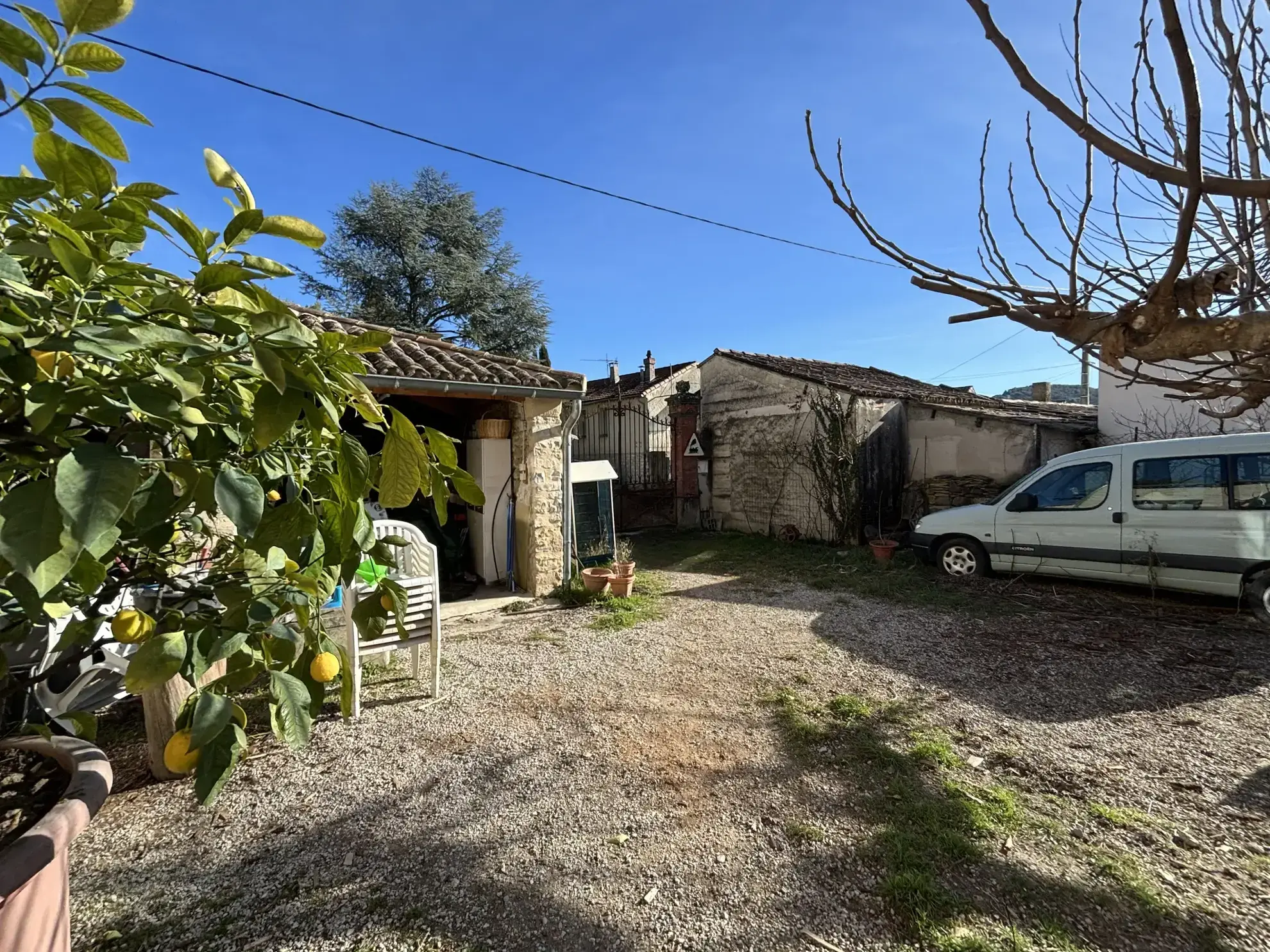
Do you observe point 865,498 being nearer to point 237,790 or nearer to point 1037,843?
point 1037,843

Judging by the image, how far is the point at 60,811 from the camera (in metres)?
A: 1.23

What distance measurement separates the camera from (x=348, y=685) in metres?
1.09

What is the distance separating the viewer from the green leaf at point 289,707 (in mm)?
887

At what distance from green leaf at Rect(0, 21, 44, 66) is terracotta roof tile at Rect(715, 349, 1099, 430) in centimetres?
1018

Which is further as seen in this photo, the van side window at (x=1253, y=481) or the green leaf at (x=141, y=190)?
the van side window at (x=1253, y=481)

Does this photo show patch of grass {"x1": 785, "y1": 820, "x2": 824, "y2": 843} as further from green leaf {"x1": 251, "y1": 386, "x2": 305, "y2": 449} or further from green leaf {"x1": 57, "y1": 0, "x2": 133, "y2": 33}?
green leaf {"x1": 57, "y1": 0, "x2": 133, "y2": 33}

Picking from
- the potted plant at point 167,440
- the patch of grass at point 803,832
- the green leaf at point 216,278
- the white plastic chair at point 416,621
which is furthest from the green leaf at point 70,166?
the patch of grass at point 803,832

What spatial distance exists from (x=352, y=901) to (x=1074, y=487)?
24.8ft

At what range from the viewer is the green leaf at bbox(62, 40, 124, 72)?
0.75m

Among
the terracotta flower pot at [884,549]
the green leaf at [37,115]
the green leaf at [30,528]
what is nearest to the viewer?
the green leaf at [30,528]

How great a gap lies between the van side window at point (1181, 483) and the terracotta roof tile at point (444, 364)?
6.02 meters

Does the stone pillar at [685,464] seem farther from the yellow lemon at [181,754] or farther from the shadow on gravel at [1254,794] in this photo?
the yellow lemon at [181,754]

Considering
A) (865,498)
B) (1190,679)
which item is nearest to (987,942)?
(1190,679)

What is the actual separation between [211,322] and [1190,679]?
20.0ft
